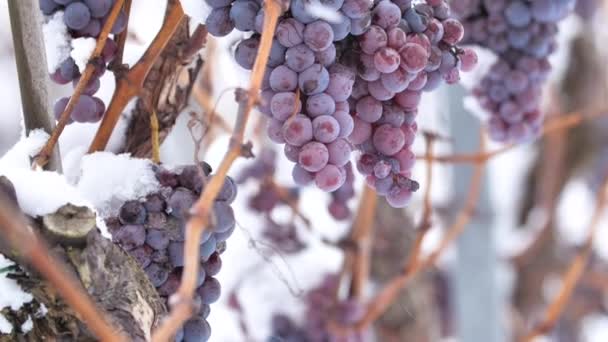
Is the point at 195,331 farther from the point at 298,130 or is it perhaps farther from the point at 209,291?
the point at 298,130

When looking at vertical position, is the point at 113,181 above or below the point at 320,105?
below

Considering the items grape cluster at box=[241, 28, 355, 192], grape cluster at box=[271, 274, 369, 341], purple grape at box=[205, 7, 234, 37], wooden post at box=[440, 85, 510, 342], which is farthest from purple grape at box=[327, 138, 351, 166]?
wooden post at box=[440, 85, 510, 342]

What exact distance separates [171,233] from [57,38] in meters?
0.18

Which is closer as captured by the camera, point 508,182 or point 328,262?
point 328,262

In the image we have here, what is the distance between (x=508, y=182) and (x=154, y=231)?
2001mm

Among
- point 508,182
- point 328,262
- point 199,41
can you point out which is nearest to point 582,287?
point 508,182

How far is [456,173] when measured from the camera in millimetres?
1536

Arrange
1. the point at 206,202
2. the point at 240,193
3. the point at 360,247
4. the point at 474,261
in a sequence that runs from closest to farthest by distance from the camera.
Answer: the point at 206,202 → the point at 360,247 → the point at 240,193 → the point at 474,261

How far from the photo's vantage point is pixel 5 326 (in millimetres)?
500

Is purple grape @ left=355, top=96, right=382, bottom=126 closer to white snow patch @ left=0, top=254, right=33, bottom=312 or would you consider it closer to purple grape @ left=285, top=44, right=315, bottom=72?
purple grape @ left=285, top=44, right=315, bottom=72

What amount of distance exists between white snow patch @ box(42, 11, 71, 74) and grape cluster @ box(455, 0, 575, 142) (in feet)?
1.33

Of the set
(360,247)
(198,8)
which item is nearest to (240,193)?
(360,247)

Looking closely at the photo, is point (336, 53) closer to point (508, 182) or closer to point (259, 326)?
point (259, 326)

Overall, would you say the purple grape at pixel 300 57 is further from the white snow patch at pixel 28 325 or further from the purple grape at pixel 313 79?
the white snow patch at pixel 28 325
